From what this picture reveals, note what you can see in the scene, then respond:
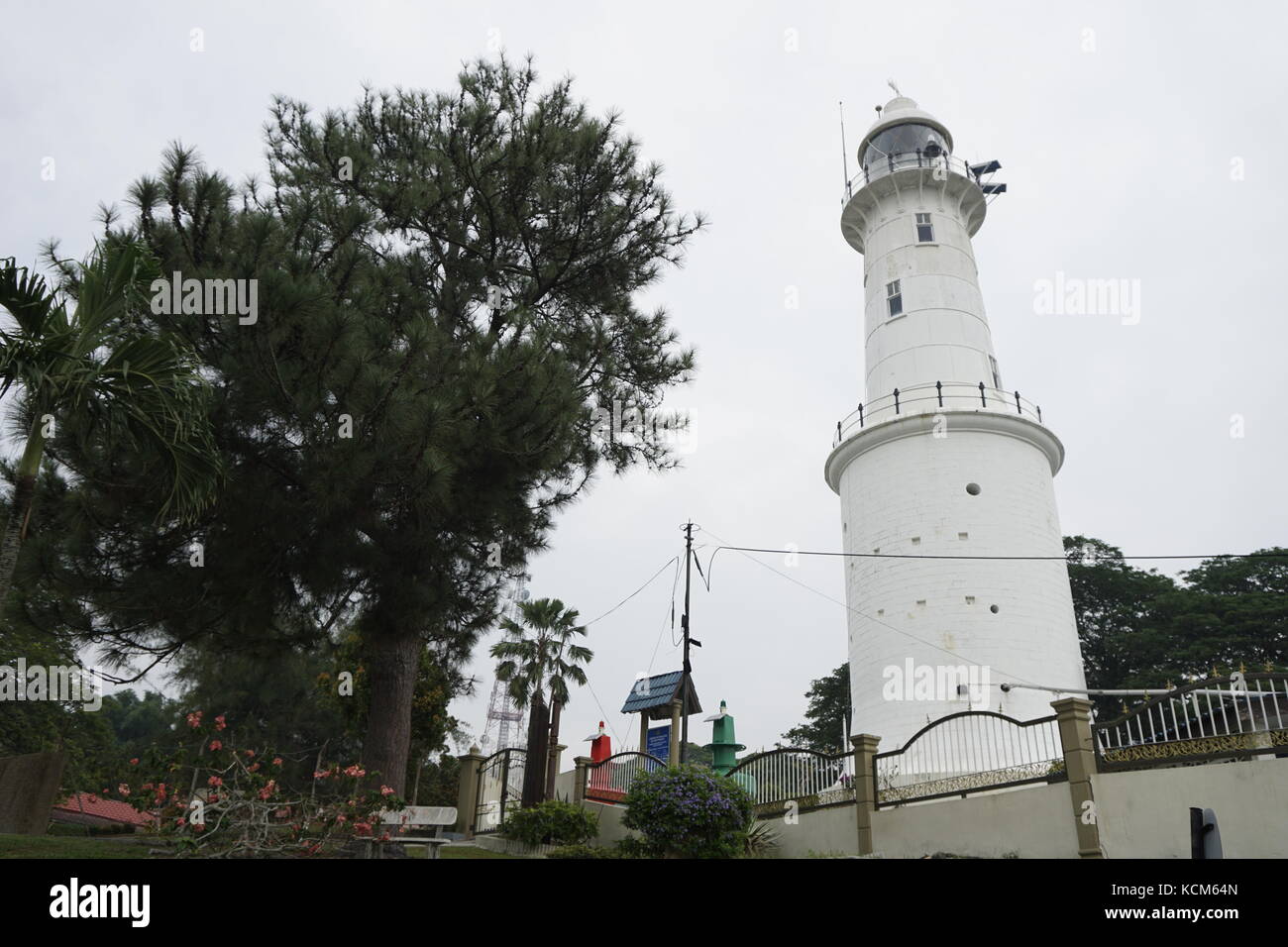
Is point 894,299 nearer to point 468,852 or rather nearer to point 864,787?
point 864,787

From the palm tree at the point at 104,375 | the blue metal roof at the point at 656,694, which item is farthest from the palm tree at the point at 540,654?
the palm tree at the point at 104,375

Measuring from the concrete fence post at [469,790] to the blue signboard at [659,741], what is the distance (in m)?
3.91

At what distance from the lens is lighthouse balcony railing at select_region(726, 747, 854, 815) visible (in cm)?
1376

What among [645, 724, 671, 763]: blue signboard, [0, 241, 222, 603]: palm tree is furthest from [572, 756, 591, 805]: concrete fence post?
[0, 241, 222, 603]: palm tree

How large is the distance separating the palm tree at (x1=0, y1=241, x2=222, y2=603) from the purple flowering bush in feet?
24.1

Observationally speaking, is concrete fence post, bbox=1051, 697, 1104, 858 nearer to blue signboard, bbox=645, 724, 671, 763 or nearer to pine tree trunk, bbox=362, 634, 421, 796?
pine tree trunk, bbox=362, 634, 421, 796

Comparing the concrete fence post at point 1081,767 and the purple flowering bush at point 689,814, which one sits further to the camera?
the purple flowering bush at point 689,814

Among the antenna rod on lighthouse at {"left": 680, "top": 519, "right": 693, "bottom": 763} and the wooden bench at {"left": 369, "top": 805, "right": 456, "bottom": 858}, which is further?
the antenna rod on lighthouse at {"left": 680, "top": 519, "right": 693, "bottom": 763}

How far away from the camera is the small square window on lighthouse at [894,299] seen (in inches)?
834

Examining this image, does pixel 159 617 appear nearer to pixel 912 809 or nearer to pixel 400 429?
pixel 400 429

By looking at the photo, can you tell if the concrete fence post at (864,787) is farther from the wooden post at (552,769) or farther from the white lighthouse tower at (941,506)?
the wooden post at (552,769)

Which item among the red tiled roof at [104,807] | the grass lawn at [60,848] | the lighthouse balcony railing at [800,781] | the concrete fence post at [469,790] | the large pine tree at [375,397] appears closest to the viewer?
the grass lawn at [60,848]

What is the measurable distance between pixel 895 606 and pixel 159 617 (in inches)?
537
